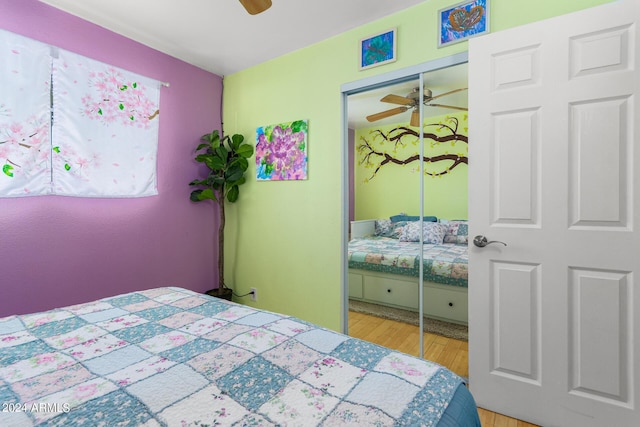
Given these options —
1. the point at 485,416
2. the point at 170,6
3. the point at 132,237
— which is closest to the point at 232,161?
the point at 132,237

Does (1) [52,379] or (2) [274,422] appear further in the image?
(1) [52,379]

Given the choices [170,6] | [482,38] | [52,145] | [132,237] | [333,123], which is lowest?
[132,237]

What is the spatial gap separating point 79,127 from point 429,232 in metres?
2.59

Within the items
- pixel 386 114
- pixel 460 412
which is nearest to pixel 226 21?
pixel 386 114

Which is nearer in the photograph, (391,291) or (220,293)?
(391,291)

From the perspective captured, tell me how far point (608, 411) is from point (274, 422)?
5.53 ft

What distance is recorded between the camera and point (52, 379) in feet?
2.82

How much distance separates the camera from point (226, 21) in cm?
224

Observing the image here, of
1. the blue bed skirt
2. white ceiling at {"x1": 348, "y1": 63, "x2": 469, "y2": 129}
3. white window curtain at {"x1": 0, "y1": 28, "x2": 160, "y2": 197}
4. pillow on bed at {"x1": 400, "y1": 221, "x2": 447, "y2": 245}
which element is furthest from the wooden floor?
white window curtain at {"x1": 0, "y1": 28, "x2": 160, "y2": 197}

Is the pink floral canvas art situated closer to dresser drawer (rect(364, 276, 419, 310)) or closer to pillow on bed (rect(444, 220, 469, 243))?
dresser drawer (rect(364, 276, 419, 310))

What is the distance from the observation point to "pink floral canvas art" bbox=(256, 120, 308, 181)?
2594mm

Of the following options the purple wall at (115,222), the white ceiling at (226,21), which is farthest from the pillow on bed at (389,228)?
the purple wall at (115,222)

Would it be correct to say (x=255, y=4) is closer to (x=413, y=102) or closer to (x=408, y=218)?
(x=413, y=102)

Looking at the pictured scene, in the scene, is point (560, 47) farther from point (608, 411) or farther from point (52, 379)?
point (52, 379)
